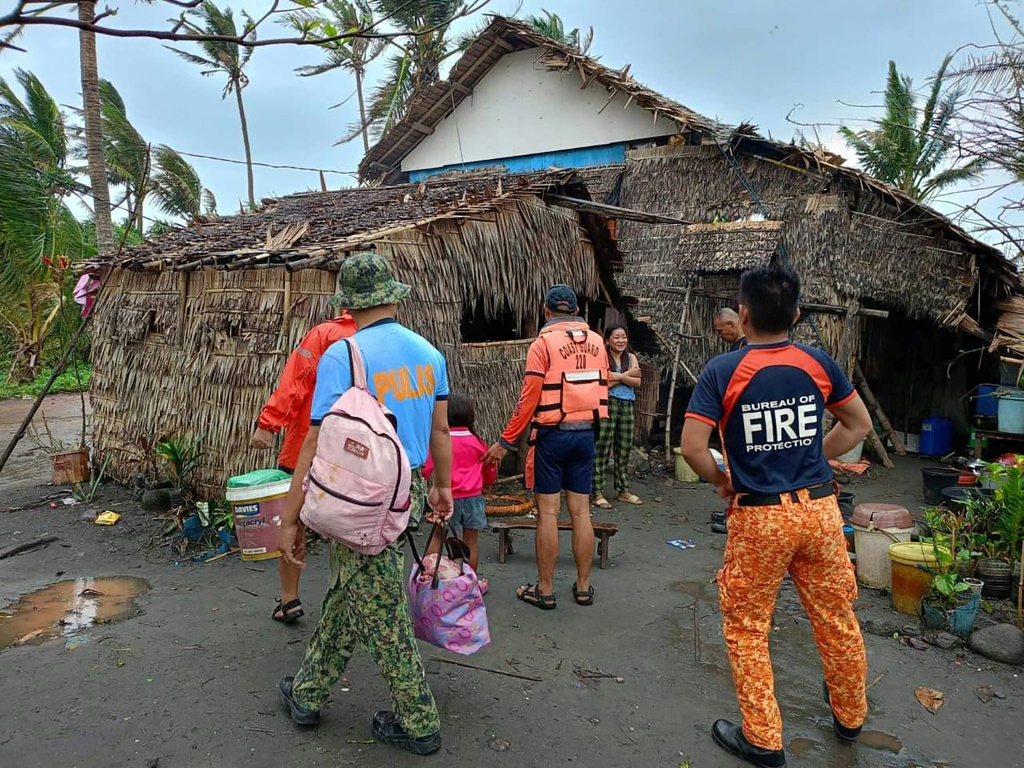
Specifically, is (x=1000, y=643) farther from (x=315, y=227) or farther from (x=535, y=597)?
(x=315, y=227)

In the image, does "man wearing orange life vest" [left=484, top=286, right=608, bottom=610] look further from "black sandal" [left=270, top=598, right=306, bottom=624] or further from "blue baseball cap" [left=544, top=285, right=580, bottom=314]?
"black sandal" [left=270, top=598, right=306, bottom=624]

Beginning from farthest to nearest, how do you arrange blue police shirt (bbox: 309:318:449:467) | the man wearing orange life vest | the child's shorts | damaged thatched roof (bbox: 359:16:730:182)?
damaged thatched roof (bbox: 359:16:730:182) < the child's shorts < the man wearing orange life vest < blue police shirt (bbox: 309:318:449:467)

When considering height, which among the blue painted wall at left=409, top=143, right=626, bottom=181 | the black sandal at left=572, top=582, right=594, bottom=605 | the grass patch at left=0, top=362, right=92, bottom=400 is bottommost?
the black sandal at left=572, top=582, right=594, bottom=605

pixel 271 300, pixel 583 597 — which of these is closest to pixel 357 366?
pixel 583 597

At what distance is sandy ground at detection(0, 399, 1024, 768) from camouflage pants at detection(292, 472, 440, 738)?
24 cm

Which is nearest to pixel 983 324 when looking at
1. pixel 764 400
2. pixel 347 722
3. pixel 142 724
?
pixel 764 400

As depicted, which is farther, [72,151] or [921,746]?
[72,151]

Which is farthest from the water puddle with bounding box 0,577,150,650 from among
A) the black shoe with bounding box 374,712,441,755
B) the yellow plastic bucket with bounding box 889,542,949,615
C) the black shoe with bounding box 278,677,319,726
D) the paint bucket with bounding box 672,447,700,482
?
the paint bucket with bounding box 672,447,700,482

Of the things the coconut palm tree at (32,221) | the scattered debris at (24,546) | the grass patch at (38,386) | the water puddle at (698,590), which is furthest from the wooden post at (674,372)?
the grass patch at (38,386)

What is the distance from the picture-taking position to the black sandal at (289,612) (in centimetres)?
410

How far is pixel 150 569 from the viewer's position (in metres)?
5.21

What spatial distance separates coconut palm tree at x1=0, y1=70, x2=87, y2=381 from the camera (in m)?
10.7

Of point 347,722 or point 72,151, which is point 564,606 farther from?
point 72,151

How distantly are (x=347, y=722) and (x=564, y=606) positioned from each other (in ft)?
5.87
